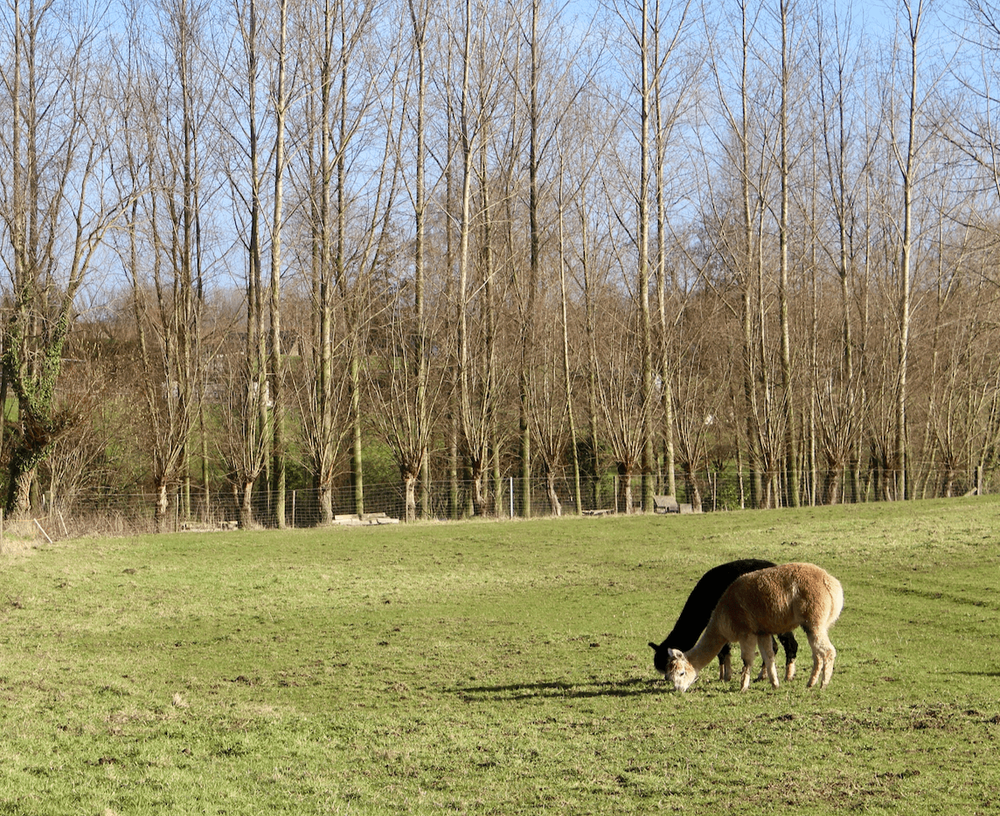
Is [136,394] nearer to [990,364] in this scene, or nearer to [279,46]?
[279,46]

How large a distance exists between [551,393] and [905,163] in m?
16.7

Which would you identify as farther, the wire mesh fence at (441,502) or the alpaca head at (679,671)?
the wire mesh fence at (441,502)

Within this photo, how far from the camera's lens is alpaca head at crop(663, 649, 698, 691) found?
946 centimetres

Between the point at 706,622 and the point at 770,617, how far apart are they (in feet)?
3.69

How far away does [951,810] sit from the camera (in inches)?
228

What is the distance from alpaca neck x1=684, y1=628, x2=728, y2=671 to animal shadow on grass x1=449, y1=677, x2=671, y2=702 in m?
0.38

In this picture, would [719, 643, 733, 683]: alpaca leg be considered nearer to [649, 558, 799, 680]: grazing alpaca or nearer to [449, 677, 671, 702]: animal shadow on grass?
[649, 558, 799, 680]: grazing alpaca

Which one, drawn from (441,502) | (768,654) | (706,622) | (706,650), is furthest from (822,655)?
(441,502)

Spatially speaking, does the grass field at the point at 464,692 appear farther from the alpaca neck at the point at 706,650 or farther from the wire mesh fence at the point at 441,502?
the wire mesh fence at the point at 441,502

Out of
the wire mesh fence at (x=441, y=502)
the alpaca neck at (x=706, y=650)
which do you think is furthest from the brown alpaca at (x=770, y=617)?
the wire mesh fence at (x=441, y=502)

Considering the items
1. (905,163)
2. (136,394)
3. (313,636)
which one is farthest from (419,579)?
(905,163)

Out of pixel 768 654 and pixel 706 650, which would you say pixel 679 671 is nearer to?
pixel 706 650

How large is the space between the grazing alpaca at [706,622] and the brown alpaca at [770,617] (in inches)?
10.1

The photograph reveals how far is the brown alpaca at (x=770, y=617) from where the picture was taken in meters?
9.21
